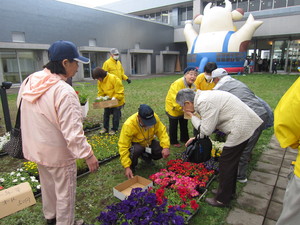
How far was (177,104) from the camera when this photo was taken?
177 inches

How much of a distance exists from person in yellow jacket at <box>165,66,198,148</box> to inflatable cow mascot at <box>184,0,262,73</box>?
42.4ft

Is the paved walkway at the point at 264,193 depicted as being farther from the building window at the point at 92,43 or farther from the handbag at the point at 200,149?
the building window at the point at 92,43

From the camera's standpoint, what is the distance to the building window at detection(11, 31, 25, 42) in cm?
1465

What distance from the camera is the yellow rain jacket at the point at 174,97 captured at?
4422 millimetres

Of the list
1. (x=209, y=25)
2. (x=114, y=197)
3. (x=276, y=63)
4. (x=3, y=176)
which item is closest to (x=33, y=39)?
(x=209, y=25)

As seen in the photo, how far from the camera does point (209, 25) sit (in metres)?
18.4

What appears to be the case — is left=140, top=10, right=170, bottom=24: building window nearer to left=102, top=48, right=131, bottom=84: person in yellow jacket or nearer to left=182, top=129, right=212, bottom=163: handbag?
left=102, top=48, right=131, bottom=84: person in yellow jacket

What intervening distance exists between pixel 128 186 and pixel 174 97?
199cm

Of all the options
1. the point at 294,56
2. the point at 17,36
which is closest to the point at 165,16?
the point at 294,56

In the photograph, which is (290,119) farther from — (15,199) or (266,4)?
(266,4)

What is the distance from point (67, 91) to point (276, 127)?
164 cm

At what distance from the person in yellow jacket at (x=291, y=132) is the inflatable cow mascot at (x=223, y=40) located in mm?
16058

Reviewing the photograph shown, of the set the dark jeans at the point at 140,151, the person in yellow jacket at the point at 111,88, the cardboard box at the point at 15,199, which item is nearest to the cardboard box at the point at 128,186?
the dark jeans at the point at 140,151

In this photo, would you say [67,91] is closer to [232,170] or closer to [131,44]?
[232,170]
